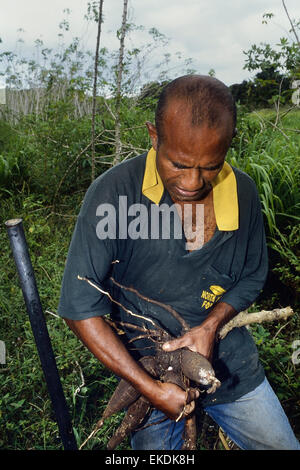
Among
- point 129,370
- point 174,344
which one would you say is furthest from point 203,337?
point 129,370

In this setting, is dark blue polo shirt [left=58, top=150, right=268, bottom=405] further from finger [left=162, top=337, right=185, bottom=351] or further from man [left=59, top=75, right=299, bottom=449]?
finger [left=162, top=337, right=185, bottom=351]

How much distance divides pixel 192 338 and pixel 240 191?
67cm

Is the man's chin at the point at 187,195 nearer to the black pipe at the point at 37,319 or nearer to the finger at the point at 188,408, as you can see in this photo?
the black pipe at the point at 37,319

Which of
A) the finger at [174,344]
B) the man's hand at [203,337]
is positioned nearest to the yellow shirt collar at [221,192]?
the man's hand at [203,337]

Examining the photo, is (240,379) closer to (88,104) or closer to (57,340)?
(57,340)

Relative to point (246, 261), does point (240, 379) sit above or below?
below

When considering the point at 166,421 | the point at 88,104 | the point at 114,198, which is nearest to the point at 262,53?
the point at 88,104

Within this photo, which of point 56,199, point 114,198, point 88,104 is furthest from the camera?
point 88,104

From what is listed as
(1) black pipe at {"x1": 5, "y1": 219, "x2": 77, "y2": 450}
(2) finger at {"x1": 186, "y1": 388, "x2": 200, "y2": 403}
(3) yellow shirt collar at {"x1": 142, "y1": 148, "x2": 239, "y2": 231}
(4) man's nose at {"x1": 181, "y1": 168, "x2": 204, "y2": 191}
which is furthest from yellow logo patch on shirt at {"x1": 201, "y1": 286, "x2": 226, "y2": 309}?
(1) black pipe at {"x1": 5, "y1": 219, "x2": 77, "y2": 450}

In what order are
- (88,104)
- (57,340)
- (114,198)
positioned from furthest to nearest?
(88,104), (57,340), (114,198)

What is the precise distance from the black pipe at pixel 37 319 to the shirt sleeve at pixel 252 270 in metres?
0.79

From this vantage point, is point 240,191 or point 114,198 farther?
point 240,191

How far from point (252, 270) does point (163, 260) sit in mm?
461

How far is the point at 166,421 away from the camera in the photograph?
5.70 ft
